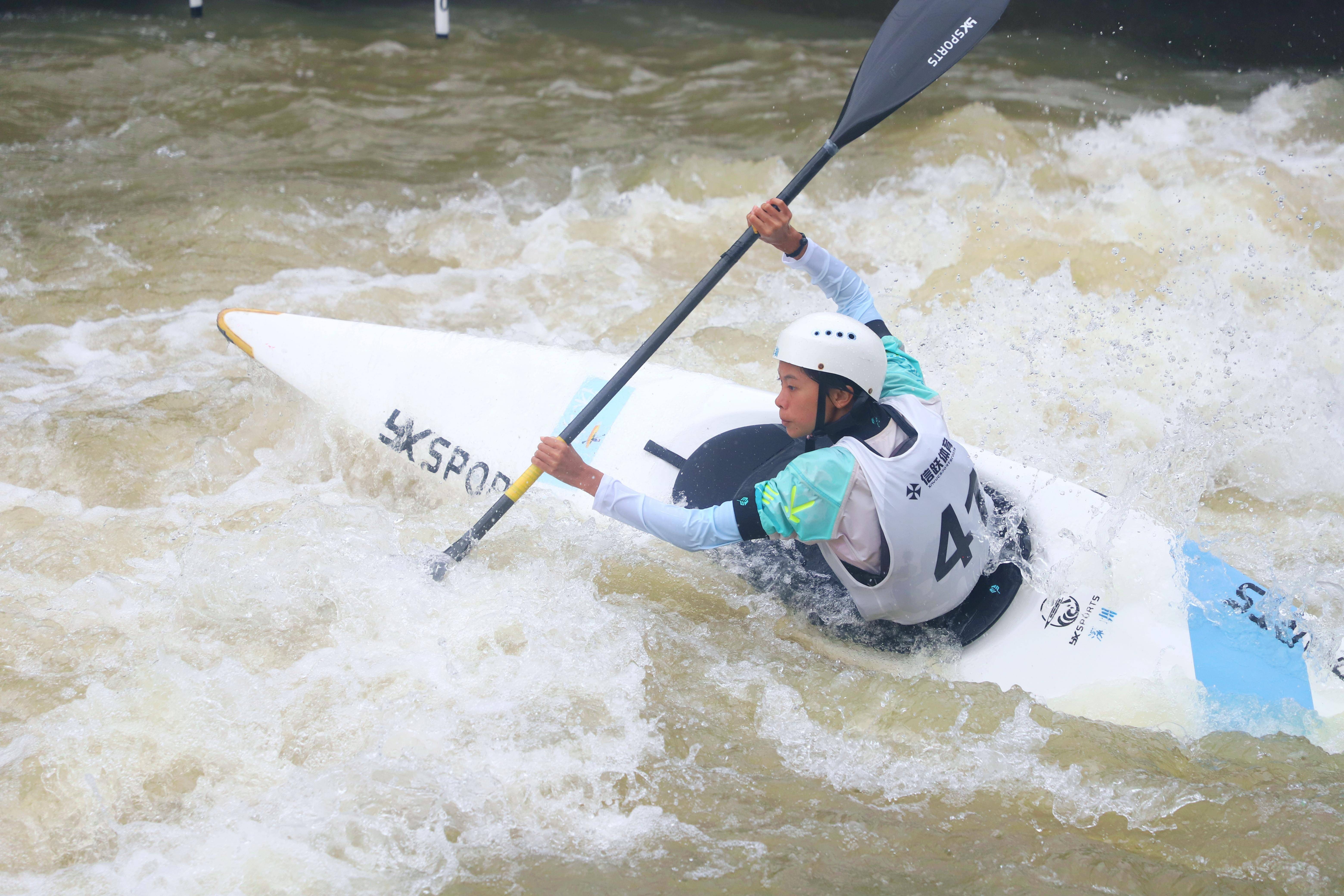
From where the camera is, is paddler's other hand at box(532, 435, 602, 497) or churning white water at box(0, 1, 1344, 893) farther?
paddler's other hand at box(532, 435, 602, 497)

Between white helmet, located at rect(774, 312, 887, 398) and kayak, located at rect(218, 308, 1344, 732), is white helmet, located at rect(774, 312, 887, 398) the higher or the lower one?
the higher one

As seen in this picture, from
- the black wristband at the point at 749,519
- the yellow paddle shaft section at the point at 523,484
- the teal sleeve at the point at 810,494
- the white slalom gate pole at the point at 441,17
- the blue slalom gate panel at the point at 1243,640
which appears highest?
the white slalom gate pole at the point at 441,17

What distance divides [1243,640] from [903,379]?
1.39m

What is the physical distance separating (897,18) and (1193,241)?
11.1ft

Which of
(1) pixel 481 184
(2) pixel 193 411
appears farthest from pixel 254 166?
(2) pixel 193 411

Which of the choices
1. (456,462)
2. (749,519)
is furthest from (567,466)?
(456,462)

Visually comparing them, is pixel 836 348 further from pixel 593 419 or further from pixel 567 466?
pixel 593 419

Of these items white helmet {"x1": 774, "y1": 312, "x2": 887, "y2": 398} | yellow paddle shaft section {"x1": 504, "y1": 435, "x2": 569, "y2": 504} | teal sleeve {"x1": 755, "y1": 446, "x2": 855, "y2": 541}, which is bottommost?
yellow paddle shaft section {"x1": 504, "y1": 435, "x2": 569, "y2": 504}

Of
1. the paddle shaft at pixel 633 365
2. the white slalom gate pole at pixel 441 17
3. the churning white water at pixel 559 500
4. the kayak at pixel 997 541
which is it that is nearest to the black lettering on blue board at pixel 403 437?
the kayak at pixel 997 541

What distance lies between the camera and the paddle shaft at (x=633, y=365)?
330cm

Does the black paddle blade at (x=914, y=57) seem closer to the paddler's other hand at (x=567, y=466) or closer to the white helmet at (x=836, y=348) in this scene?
the white helmet at (x=836, y=348)

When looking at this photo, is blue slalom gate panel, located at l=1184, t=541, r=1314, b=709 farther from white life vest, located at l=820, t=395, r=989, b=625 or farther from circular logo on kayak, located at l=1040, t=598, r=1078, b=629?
white life vest, located at l=820, t=395, r=989, b=625

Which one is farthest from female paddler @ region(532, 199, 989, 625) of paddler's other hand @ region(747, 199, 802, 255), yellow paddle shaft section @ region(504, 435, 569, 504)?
paddler's other hand @ region(747, 199, 802, 255)

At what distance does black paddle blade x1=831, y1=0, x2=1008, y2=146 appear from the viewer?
12.0ft
